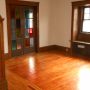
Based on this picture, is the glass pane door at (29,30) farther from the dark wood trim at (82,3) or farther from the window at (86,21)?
the window at (86,21)

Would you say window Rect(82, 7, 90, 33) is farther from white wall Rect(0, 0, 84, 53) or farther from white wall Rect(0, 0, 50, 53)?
white wall Rect(0, 0, 50, 53)

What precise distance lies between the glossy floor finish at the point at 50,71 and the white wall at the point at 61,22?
88cm

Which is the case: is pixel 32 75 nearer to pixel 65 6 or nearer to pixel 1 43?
pixel 1 43

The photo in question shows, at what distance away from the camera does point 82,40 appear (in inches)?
225

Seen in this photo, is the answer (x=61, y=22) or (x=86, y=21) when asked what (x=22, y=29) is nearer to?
(x=61, y=22)

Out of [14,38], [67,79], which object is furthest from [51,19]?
[67,79]

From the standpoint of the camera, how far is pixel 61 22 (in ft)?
20.3

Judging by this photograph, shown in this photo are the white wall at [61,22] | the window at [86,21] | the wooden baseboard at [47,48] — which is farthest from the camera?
the wooden baseboard at [47,48]

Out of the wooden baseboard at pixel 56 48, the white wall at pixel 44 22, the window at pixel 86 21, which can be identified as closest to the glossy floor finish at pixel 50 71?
the wooden baseboard at pixel 56 48

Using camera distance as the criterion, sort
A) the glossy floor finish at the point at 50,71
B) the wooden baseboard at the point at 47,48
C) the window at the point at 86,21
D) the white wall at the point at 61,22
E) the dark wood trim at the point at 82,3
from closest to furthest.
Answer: the glossy floor finish at the point at 50,71
the dark wood trim at the point at 82,3
the window at the point at 86,21
the white wall at the point at 61,22
the wooden baseboard at the point at 47,48

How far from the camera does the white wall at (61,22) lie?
5.89 meters

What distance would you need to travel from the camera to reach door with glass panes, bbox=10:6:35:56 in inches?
212

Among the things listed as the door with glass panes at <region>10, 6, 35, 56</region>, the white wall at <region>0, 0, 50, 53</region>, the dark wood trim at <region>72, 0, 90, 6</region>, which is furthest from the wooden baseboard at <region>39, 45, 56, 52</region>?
the dark wood trim at <region>72, 0, 90, 6</region>

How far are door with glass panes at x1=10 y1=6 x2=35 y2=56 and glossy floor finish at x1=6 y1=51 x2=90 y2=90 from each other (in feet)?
1.25
